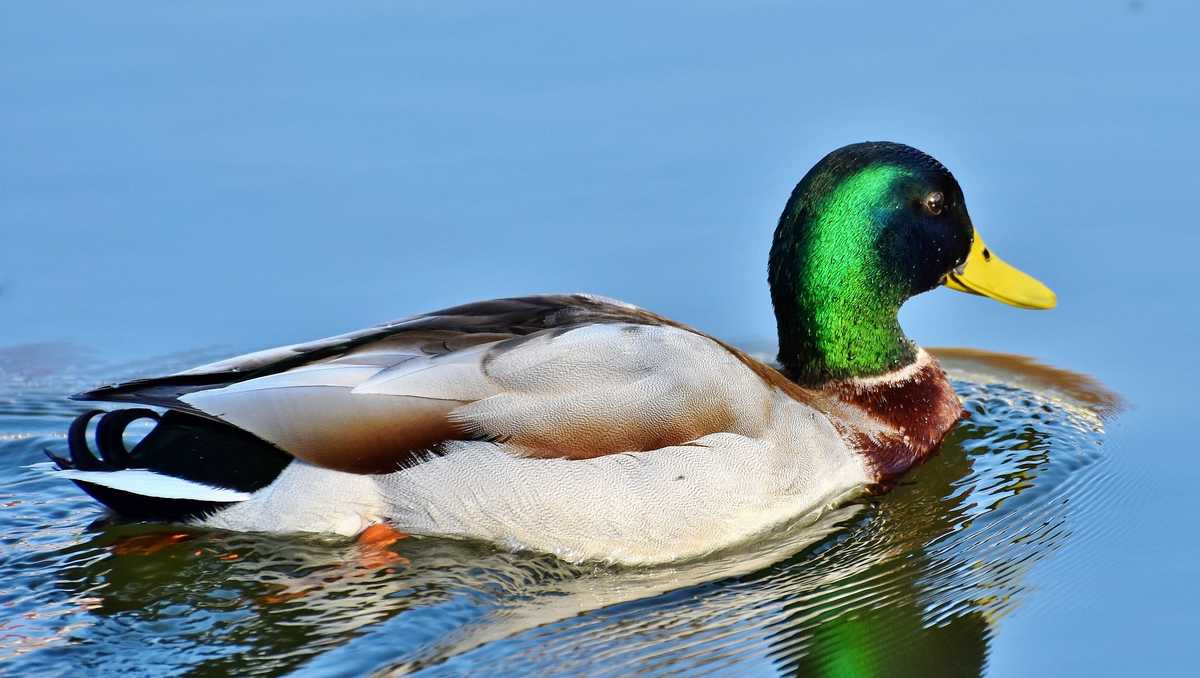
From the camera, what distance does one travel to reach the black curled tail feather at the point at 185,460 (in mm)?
6320

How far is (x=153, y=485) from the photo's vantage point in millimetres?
6270

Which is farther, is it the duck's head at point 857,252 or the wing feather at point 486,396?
the duck's head at point 857,252

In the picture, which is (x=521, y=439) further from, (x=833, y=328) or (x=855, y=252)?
(x=855, y=252)

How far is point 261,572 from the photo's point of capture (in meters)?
6.21

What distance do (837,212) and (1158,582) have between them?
191 cm

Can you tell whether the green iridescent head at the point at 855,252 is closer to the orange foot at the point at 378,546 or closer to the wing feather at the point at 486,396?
the wing feather at the point at 486,396

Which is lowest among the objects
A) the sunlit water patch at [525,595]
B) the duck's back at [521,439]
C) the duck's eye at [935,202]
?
the sunlit water patch at [525,595]

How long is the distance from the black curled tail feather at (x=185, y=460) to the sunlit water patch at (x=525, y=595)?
186mm

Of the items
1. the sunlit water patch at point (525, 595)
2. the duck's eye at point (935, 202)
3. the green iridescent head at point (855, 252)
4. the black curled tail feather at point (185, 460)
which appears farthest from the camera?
the duck's eye at point (935, 202)

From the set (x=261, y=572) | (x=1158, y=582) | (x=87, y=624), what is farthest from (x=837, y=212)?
(x=87, y=624)

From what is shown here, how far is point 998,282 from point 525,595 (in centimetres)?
277

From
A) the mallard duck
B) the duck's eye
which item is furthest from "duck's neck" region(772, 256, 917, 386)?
the mallard duck

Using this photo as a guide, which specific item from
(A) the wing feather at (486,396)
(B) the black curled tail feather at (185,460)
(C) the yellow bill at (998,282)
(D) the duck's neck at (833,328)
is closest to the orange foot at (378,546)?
(A) the wing feather at (486,396)

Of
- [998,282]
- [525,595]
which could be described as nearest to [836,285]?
[998,282]
